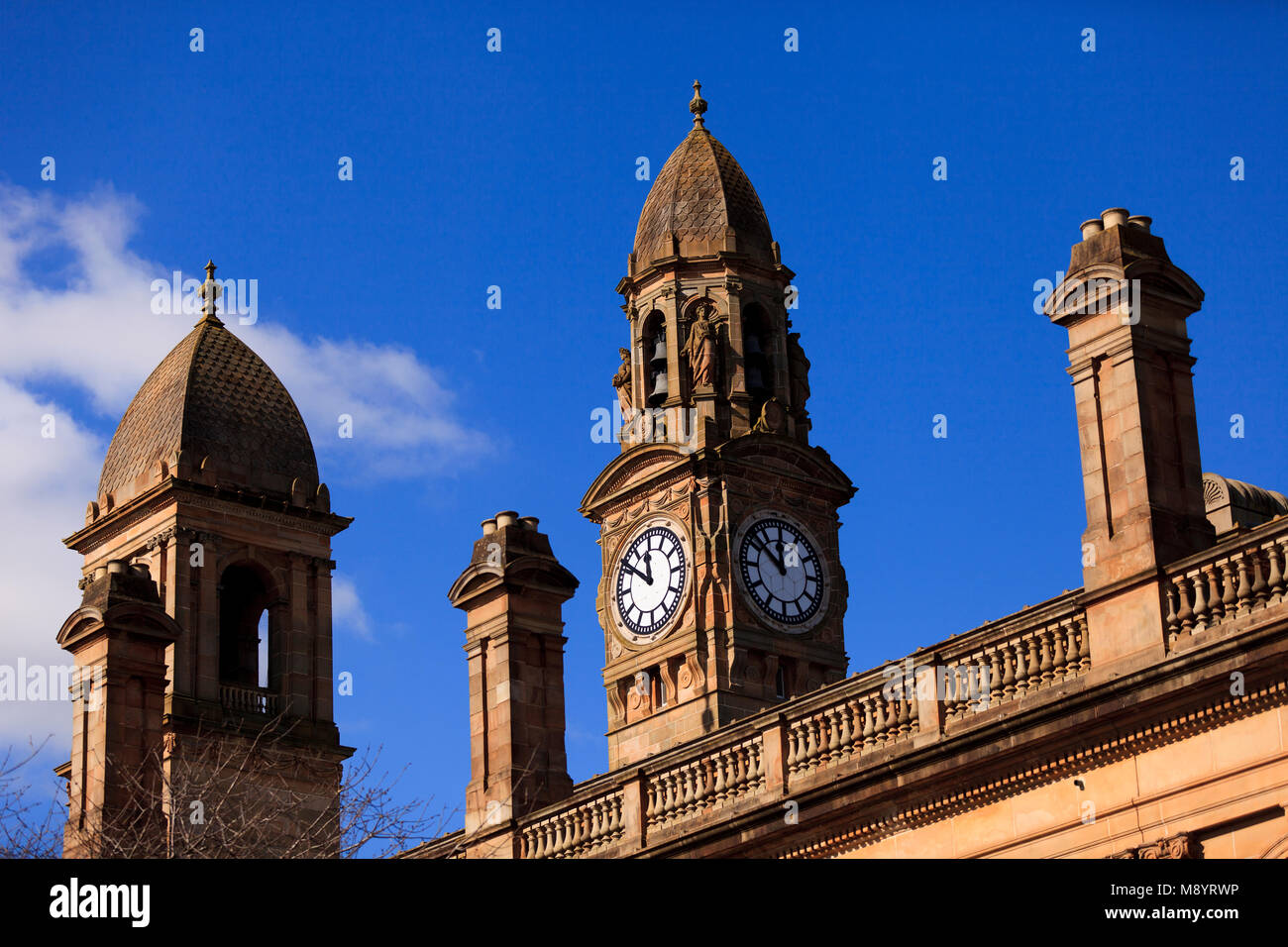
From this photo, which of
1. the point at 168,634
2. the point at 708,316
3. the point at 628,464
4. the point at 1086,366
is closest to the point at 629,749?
the point at 628,464

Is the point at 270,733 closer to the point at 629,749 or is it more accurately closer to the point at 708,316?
the point at 629,749

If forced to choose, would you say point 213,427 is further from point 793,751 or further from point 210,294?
point 793,751

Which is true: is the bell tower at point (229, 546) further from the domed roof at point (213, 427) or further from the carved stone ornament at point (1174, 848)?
the carved stone ornament at point (1174, 848)

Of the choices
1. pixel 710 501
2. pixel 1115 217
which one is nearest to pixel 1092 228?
Result: pixel 1115 217

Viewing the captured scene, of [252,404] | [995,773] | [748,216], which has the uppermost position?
[748,216]

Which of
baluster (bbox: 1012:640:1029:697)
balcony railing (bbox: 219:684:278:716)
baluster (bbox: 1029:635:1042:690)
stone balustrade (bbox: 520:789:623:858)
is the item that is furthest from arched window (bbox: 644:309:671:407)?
baluster (bbox: 1029:635:1042:690)

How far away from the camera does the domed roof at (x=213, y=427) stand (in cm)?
5616

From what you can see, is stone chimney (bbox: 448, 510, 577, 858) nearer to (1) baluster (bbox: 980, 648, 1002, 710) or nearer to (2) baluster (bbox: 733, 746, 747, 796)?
(2) baluster (bbox: 733, 746, 747, 796)

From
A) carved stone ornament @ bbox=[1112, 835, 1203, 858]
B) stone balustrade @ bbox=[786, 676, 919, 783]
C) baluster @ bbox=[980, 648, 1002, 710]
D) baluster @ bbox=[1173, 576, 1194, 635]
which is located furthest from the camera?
stone balustrade @ bbox=[786, 676, 919, 783]

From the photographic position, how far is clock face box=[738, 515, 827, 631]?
58.1 m

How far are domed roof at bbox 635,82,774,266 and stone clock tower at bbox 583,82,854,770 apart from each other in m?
0.06

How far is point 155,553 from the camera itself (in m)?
55.2

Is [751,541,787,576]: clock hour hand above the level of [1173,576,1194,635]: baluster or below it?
above
